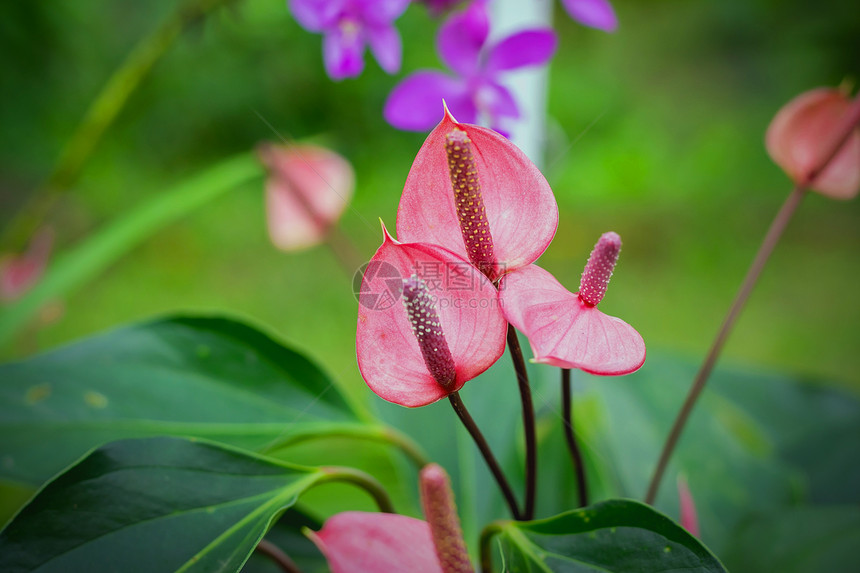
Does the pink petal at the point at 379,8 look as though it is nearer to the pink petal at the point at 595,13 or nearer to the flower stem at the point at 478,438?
the pink petal at the point at 595,13

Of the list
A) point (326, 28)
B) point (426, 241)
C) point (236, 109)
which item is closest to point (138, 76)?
point (326, 28)

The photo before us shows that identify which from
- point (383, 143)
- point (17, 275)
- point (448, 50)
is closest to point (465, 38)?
point (448, 50)

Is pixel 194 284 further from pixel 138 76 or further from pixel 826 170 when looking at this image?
pixel 826 170

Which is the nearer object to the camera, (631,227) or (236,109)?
(631,227)

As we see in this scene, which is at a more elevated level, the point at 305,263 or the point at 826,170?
the point at 826,170

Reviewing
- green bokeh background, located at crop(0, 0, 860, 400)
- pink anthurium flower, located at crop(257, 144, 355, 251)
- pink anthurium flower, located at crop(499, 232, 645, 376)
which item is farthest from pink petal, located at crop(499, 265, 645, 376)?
green bokeh background, located at crop(0, 0, 860, 400)

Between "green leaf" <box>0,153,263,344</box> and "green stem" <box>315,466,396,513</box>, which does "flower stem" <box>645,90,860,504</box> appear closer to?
"green stem" <box>315,466,396,513</box>
